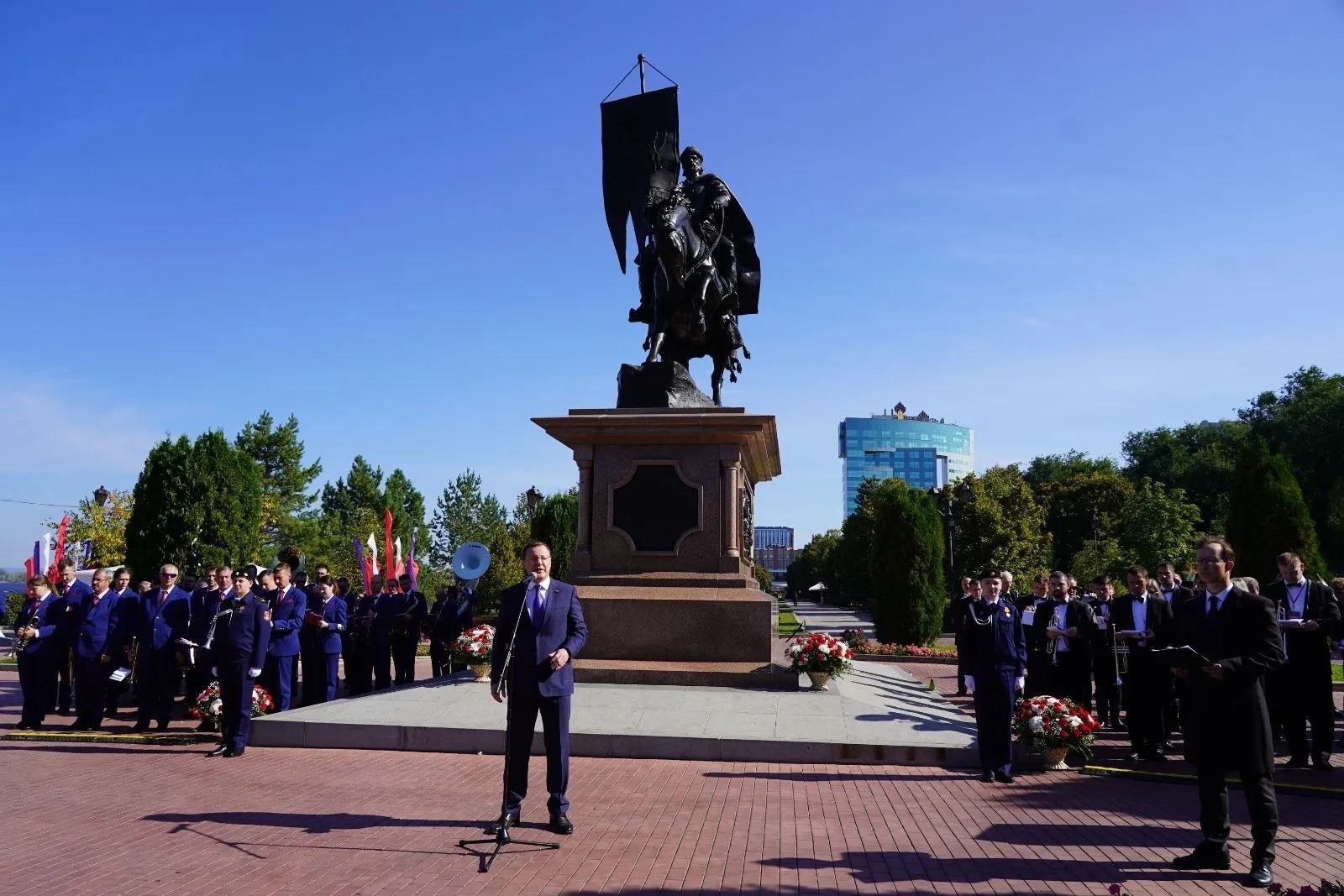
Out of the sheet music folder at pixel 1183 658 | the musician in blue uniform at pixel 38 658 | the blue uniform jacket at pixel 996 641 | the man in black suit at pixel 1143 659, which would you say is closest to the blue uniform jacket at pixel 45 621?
the musician in blue uniform at pixel 38 658

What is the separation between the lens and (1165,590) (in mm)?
11773

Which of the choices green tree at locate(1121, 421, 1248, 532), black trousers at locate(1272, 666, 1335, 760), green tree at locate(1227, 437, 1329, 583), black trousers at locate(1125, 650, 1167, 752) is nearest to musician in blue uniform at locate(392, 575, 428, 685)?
black trousers at locate(1125, 650, 1167, 752)

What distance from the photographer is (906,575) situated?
26.9 m

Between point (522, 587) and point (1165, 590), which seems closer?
point (522, 587)

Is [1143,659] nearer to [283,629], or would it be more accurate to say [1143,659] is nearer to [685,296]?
[685,296]

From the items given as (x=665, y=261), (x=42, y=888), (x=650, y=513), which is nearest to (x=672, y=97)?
(x=665, y=261)

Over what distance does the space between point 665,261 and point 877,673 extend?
7.63 m

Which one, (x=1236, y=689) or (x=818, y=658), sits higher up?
(x=1236, y=689)

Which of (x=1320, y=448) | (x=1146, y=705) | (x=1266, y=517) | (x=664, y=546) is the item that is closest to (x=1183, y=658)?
(x=1146, y=705)

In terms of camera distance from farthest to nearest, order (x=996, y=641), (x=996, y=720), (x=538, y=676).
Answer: (x=996, y=641), (x=996, y=720), (x=538, y=676)

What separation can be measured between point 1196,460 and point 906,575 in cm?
4916

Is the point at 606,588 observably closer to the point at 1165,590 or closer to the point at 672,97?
the point at 1165,590

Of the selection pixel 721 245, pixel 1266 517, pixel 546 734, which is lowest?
pixel 546 734

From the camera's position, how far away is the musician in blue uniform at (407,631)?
16.0m
